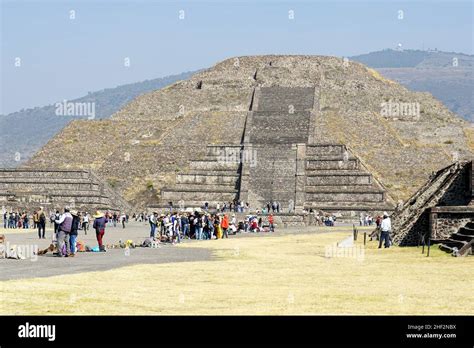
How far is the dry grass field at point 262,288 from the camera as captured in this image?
58.5 feet

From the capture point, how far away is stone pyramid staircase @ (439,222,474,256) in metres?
29.5

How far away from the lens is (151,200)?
7088 centimetres

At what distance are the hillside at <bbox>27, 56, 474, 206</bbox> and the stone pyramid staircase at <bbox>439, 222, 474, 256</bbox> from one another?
3533 centimetres

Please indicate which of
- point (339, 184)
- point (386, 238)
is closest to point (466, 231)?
point (386, 238)

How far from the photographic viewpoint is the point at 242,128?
259 feet

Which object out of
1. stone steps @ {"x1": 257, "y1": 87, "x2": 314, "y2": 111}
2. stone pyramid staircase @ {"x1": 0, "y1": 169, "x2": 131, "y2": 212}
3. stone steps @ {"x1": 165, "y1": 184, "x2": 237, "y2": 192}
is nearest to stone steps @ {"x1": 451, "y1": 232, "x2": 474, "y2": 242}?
stone pyramid staircase @ {"x1": 0, "y1": 169, "x2": 131, "y2": 212}

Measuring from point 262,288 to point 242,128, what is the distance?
5775cm

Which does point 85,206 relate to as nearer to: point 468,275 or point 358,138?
point 358,138

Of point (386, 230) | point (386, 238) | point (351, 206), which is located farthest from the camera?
point (351, 206)

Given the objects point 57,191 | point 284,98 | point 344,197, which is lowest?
point 344,197

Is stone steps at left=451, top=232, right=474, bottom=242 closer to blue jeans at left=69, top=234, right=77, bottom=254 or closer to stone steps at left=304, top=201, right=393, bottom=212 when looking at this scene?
blue jeans at left=69, top=234, right=77, bottom=254

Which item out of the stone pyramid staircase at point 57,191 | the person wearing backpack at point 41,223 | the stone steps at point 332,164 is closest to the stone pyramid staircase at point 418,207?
the person wearing backpack at point 41,223

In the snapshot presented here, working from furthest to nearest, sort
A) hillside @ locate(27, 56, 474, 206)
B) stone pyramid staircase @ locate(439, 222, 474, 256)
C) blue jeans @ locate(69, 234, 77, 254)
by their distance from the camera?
hillside @ locate(27, 56, 474, 206), blue jeans @ locate(69, 234, 77, 254), stone pyramid staircase @ locate(439, 222, 474, 256)

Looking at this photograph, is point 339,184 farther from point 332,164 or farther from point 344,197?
point 332,164
